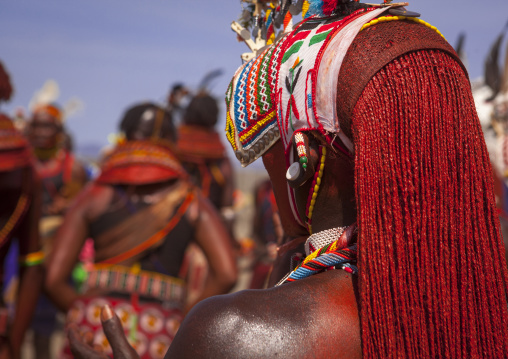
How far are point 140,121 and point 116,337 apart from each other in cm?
327

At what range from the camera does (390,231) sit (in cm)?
127

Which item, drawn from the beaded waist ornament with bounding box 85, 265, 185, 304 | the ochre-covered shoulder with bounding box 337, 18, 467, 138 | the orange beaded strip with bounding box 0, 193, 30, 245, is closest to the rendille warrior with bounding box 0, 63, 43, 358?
the orange beaded strip with bounding box 0, 193, 30, 245

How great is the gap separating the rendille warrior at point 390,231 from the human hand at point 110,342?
25 centimetres

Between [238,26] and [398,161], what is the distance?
2.81ft

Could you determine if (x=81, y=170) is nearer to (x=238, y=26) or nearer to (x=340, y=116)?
(x=238, y=26)

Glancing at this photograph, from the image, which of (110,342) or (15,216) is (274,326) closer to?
(110,342)

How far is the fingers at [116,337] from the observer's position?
1.44 metres

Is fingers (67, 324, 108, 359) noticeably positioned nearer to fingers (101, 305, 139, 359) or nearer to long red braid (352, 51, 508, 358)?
fingers (101, 305, 139, 359)

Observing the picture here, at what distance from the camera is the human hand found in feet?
4.75

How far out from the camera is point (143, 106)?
15.6ft

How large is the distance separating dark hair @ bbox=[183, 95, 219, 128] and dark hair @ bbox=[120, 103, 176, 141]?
3.89 m

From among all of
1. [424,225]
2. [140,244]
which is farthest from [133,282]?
[424,225]

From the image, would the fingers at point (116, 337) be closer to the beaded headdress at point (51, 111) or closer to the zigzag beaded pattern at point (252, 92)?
the zigzag beaded pattern at point (252, 92)

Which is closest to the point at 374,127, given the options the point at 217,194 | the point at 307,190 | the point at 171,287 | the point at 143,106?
the point at 307,190
